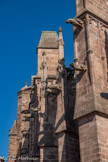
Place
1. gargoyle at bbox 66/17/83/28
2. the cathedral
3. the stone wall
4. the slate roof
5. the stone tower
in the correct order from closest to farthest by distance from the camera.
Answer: the stone wall, the stone tower, the cathedral, gargoyle at bbox 66/17/83/28, the slate roof

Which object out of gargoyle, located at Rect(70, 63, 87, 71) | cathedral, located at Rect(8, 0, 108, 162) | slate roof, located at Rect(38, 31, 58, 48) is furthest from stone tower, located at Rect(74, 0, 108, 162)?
slate roof, located at Rect(38, 31, 58, 48)

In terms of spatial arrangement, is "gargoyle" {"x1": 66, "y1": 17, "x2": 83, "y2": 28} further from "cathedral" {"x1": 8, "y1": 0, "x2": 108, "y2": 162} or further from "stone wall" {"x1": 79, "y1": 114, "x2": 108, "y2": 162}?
"stone wall" {"x1": 79, "y1": 114, "x2": 108, "y2": 162}

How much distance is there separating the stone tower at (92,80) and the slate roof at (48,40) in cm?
1239

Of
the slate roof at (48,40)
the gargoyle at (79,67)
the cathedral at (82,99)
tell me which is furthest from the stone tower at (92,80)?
the slate roof at (48,40)

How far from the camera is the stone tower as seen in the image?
36.2ft

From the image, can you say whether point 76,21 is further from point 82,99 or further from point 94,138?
point 94,138

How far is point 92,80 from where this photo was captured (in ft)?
39.9

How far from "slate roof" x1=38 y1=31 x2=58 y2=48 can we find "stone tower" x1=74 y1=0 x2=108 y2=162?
12390 mm

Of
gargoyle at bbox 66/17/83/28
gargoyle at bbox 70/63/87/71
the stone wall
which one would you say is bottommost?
the stone wall

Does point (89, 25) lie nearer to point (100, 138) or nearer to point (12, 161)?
point (100, 138)

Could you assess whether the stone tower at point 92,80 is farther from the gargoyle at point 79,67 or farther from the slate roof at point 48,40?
the slate roof at point 48,40

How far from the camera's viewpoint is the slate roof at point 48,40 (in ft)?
90.0

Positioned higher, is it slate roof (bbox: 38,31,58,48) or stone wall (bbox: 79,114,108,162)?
slate roof (bbox: 38,31,58,48)

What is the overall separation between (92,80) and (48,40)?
1704 centimetres
